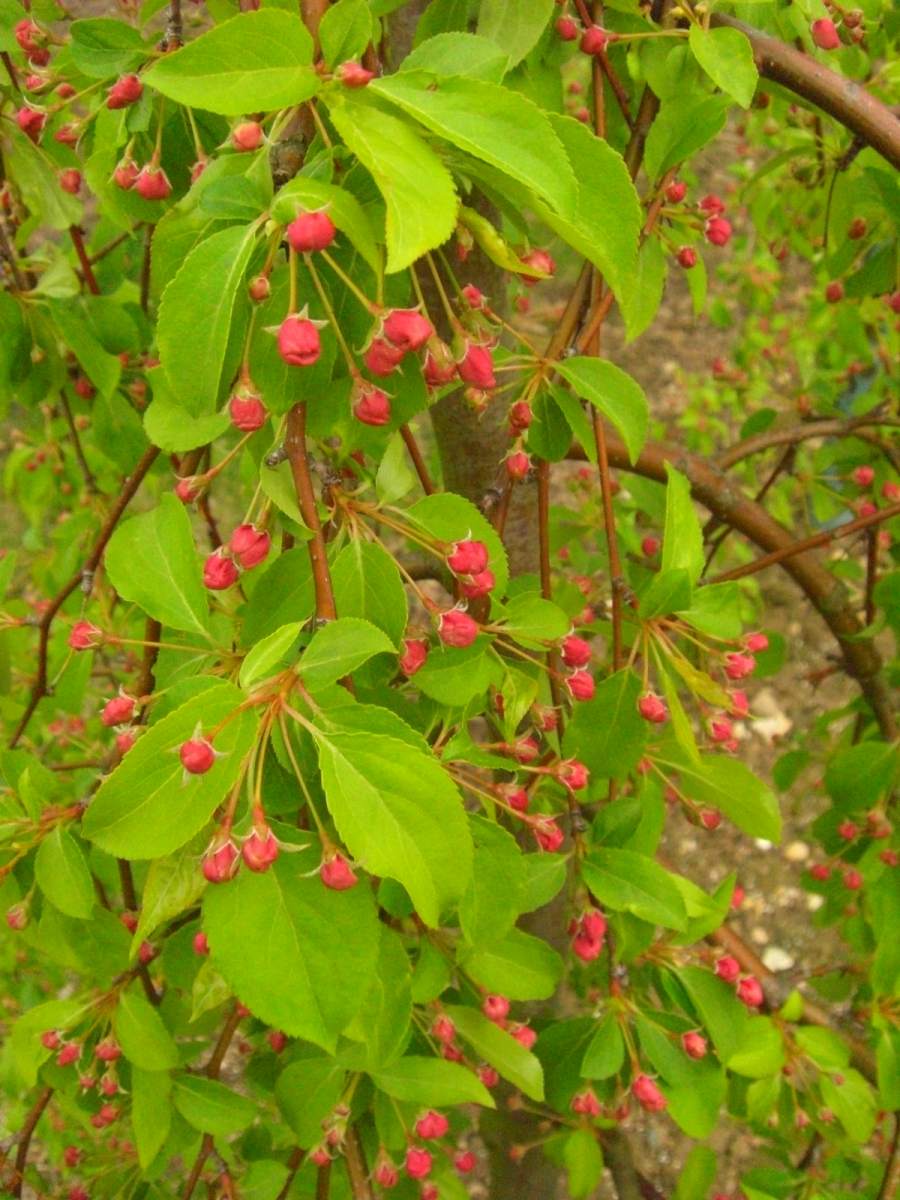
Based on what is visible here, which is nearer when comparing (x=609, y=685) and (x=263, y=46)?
(x=263, y=46)

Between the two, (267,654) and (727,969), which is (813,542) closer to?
(727,969)

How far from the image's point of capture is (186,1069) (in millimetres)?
1111

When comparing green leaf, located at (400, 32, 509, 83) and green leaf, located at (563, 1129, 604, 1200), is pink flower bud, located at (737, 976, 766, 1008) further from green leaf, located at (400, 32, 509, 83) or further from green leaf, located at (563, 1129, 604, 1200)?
green leaf, located at (400, 32, 509, 83)

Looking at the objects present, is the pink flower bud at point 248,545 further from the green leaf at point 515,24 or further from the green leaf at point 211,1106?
the green leaf at point 211,1106

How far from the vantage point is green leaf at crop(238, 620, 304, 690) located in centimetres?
63

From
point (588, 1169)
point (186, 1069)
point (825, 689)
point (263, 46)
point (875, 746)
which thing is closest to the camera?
point (263, 46)

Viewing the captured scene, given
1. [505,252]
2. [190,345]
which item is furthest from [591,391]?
[190,345]

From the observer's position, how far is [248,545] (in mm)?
738

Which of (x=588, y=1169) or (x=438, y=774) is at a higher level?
(x=438, y=774)

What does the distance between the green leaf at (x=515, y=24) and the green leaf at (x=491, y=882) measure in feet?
1.91

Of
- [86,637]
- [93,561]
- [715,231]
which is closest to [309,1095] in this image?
[86,637]

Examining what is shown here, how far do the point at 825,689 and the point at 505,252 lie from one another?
3104 millimetres

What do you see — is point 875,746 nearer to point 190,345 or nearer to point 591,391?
point 591,391

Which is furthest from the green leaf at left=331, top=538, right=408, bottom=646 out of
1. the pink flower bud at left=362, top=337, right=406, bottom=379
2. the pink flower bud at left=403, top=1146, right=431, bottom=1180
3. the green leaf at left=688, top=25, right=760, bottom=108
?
the pink flower bud at left=403, top=1146, right=431, bottom=1180
